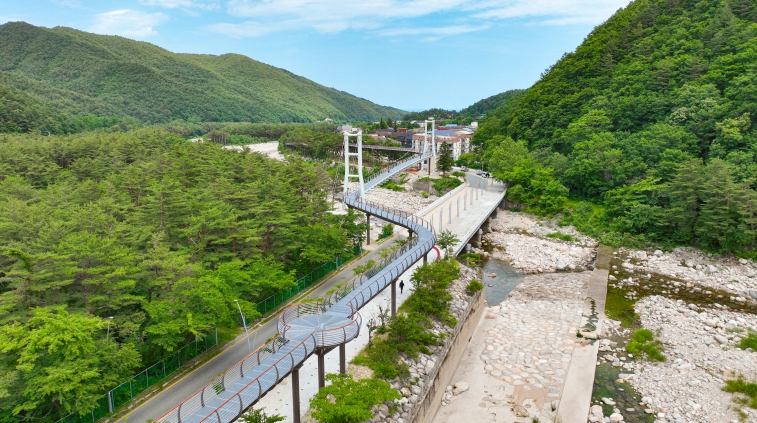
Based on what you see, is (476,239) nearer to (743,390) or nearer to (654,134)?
(654,134)

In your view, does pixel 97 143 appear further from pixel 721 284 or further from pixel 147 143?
pixel 721 284

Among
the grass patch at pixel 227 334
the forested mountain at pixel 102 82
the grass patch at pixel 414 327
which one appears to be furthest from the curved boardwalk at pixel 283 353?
the forested mountain at pixel 102 82

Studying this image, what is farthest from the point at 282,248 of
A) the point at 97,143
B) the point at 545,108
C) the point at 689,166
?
the point at 545,108

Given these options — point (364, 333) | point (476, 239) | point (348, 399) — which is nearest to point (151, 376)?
point (348, 399)

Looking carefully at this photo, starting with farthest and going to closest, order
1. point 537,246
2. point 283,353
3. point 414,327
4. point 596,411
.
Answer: point 537,246 < point 414,327 < point 596,411 < point 283,353

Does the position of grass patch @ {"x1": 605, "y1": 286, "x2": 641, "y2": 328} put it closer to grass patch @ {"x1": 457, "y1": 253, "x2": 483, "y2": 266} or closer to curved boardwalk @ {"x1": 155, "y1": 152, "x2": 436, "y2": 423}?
grass patch @ {"x1": 457, "y1": 253, "x2": 483, "y2": 266}
